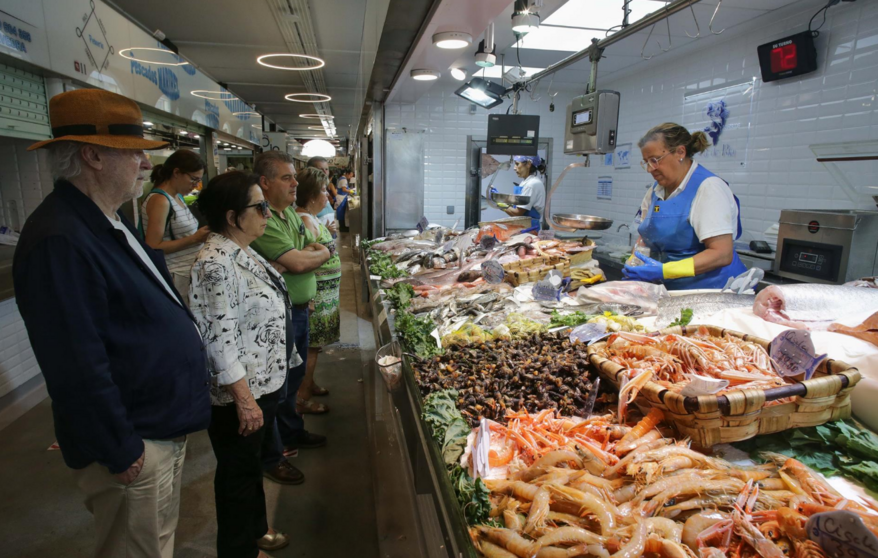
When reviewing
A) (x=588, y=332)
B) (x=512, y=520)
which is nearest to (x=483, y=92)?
(x=588, y=332)

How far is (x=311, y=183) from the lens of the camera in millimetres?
3930

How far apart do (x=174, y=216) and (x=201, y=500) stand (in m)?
2.10

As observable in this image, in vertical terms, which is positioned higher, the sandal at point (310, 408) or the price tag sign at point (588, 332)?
the price tag sign at point (588, 332)

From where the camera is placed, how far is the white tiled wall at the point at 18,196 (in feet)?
14.4

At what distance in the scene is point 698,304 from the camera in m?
2.69

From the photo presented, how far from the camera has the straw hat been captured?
1634 mm

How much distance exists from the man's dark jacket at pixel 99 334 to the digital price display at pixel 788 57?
6030 mm

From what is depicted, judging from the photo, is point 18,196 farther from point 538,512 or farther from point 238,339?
point 538,512

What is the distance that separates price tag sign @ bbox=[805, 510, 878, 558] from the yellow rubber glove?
2.46 meters

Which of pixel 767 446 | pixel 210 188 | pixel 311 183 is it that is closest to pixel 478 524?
pixel 767 446

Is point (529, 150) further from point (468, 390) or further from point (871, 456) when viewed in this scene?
point (871, 456)

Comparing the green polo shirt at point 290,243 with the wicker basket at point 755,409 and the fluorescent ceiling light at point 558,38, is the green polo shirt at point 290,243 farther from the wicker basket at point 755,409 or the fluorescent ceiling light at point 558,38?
the fluorescent ceiling light at point 558,38

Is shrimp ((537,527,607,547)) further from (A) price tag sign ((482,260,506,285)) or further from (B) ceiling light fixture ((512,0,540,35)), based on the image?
(B) ceiling light fixture ((512,0,540,35))

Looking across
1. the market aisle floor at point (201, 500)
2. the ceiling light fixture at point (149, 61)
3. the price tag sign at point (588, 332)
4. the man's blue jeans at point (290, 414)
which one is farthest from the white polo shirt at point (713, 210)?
the ceiling light fixture at point (149, 61)
